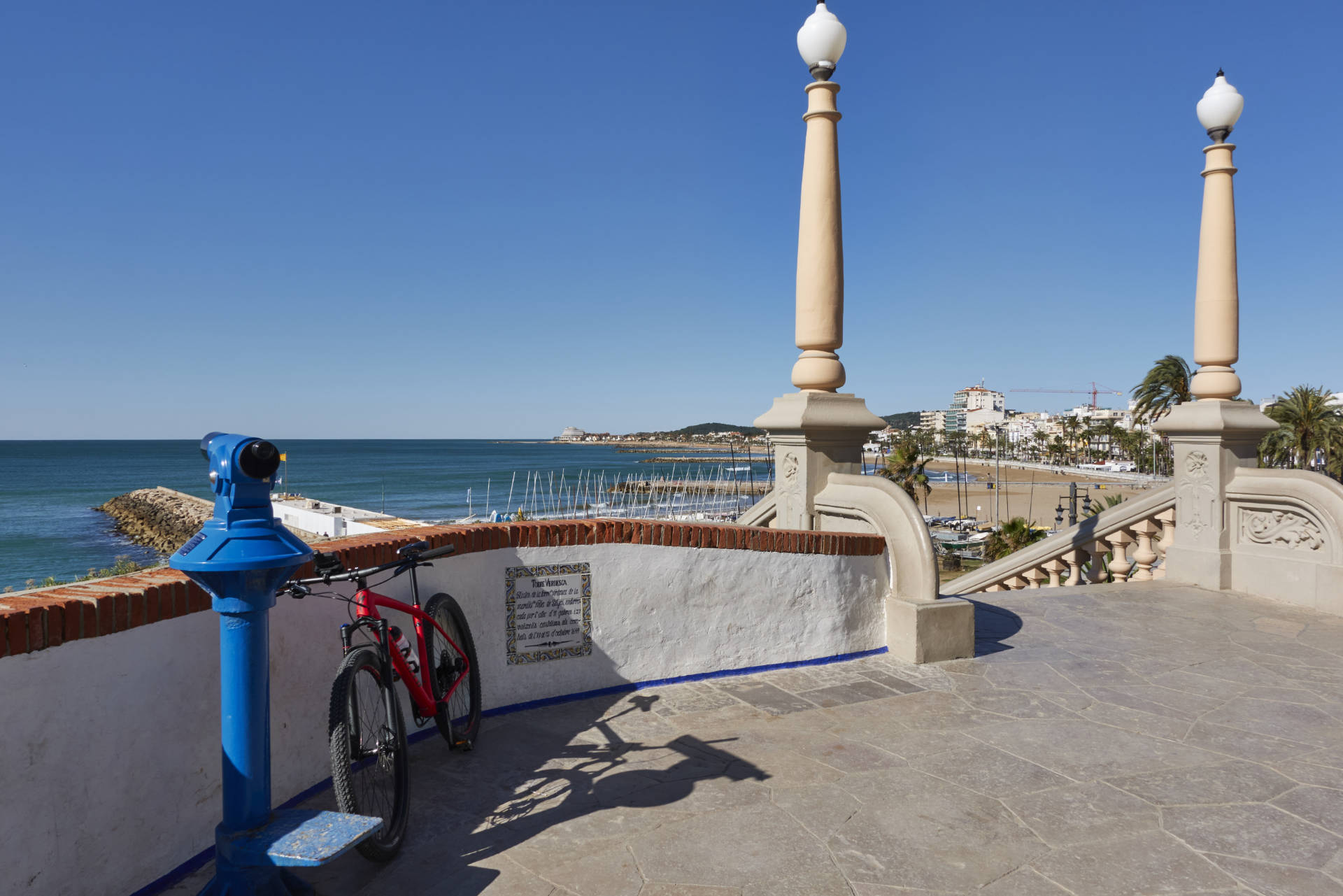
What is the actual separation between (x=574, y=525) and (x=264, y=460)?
251 cm

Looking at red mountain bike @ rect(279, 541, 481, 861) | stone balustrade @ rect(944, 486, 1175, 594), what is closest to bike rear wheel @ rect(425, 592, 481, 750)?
red mountain bike @ rect(279, 541, 481, 861)

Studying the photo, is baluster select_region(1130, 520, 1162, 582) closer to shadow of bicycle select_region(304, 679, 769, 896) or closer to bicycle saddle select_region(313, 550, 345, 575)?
shadow of bicycle select_region(304, 679, 769, 896)

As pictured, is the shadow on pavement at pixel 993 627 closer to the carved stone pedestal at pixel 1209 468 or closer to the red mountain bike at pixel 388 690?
the carved stone pedestal at pixel 1209 468

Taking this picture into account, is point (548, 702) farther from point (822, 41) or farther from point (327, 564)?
point (822, 41)

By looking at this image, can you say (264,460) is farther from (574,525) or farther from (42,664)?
(574,525)

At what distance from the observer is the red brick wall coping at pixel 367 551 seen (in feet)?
8.18

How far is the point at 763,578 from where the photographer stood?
5.57 m

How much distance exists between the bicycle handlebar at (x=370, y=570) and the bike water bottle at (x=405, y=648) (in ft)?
0.96

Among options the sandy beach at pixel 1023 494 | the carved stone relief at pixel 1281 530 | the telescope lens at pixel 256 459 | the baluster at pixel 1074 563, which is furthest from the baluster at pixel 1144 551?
the sandy beach at pixel 1023 494

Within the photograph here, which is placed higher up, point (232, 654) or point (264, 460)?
point (264, 460)

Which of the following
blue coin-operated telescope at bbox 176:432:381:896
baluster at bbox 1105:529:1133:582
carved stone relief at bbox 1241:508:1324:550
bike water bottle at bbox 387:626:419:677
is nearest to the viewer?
blue coin-operated telescope at bbox 176:432:381:896

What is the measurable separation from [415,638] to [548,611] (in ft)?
3.00

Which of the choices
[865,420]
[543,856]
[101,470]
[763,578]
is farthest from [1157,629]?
[101,470]

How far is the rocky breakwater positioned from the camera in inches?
2199
